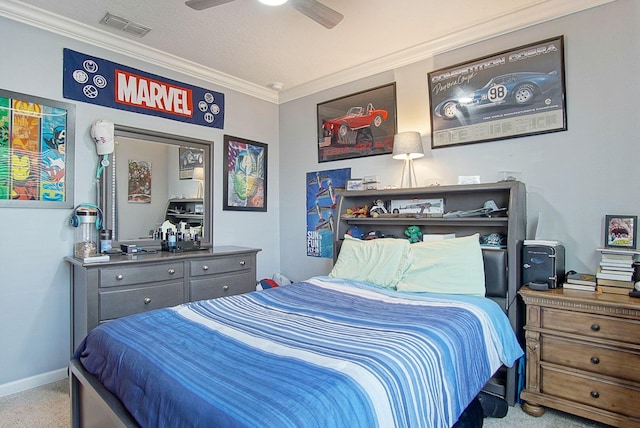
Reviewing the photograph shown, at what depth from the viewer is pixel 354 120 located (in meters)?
3.63

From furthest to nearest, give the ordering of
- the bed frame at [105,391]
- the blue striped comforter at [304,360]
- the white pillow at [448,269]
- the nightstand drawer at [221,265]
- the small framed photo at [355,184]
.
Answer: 1. the small framed photo at [355,184]
2. the nightstand drawer at [221,265]
3. the white pillow at [448,269]
4. the bed frame at [105,391]
5. the blue striped comforter at [304,360]

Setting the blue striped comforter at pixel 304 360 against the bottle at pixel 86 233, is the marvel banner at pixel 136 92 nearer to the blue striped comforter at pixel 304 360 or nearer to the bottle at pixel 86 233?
the bottle at pixel 86 233

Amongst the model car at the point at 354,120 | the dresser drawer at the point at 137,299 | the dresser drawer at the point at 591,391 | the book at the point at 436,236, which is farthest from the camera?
the model car at the point at 354,120

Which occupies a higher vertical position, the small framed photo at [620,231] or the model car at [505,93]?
the model car at [505,93]

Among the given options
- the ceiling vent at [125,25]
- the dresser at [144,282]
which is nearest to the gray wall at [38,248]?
the dresser at [144,282]

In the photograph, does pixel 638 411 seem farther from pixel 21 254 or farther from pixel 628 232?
pixel 21 254

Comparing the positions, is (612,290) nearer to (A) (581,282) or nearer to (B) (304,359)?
(A) (581,282)

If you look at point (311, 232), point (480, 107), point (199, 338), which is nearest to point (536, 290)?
point (480, 107)

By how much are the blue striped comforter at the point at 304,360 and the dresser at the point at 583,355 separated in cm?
19

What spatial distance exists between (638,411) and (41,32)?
4.51m

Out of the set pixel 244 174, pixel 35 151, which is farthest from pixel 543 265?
pixel 35 151

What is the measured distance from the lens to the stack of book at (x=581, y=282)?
2.12m

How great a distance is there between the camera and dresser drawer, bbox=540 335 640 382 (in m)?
1.86

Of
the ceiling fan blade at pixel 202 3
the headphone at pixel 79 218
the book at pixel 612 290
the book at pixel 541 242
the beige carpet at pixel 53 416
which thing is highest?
the ceiling fan blade at pixel 202 3
